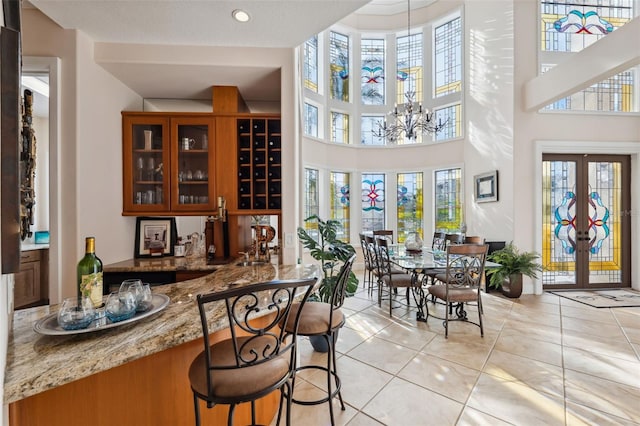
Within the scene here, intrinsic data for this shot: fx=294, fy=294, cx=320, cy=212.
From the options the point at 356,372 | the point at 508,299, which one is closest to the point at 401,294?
the point at 508,299

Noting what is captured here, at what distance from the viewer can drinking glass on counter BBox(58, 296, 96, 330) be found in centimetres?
112

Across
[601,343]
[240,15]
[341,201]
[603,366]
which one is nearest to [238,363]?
[240,15]

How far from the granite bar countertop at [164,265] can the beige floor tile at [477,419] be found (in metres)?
2.14

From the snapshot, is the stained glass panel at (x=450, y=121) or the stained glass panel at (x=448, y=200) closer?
the stained glass panel at (x=448, y=200)

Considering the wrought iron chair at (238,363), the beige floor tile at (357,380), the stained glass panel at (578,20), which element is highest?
the stained glass panel at (578,20)

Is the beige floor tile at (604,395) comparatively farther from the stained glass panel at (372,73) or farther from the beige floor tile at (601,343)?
the stained glass panel at (372,73)

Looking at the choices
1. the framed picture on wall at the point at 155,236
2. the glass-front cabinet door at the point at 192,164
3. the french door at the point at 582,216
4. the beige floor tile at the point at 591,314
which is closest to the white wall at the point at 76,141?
the framed picture on wall at the point at 155,236

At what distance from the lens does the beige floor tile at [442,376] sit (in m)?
2.16

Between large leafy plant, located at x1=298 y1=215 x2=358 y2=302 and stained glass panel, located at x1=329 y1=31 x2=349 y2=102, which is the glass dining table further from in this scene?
stained glass panel, located at x1=329 y1=31 x2=349 y2=102

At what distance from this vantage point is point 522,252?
4738mm

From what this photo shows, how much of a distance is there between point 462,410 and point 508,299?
3142 mm

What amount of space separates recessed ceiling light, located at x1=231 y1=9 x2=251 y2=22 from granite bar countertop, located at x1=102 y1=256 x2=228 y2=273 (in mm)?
2004

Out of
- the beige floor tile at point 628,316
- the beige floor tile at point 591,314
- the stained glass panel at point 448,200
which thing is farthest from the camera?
the stained glass panel at point 448,200

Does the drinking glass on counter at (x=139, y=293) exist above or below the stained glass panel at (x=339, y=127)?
below
